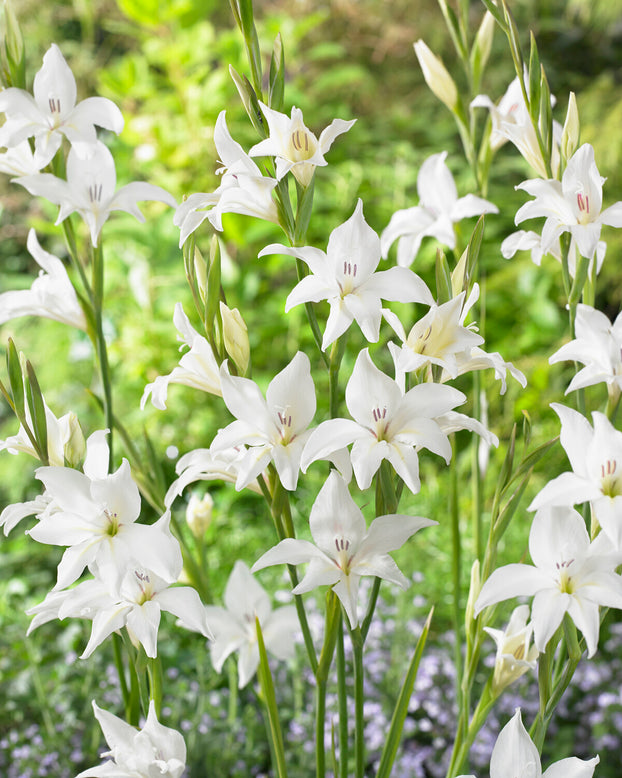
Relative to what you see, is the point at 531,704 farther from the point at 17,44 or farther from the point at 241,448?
the point at 17,44

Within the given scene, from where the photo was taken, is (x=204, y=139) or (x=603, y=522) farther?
(x=204, y=139)

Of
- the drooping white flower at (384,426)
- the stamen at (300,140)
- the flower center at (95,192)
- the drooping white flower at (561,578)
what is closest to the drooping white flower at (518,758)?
the drooping white flower at (561,578)

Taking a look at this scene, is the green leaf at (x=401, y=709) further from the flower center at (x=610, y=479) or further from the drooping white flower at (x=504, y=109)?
the drooping white flower at (x=504, y=109)

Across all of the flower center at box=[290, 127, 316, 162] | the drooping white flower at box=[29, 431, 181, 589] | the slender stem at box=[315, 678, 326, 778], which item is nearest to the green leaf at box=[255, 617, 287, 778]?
the slender stem at box=[315, 678, 326, 778]

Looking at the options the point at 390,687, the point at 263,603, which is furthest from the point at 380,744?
the point at 263,603

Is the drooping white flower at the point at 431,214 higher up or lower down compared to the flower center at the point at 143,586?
higher up

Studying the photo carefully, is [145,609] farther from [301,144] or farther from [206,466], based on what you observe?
[301,144]
